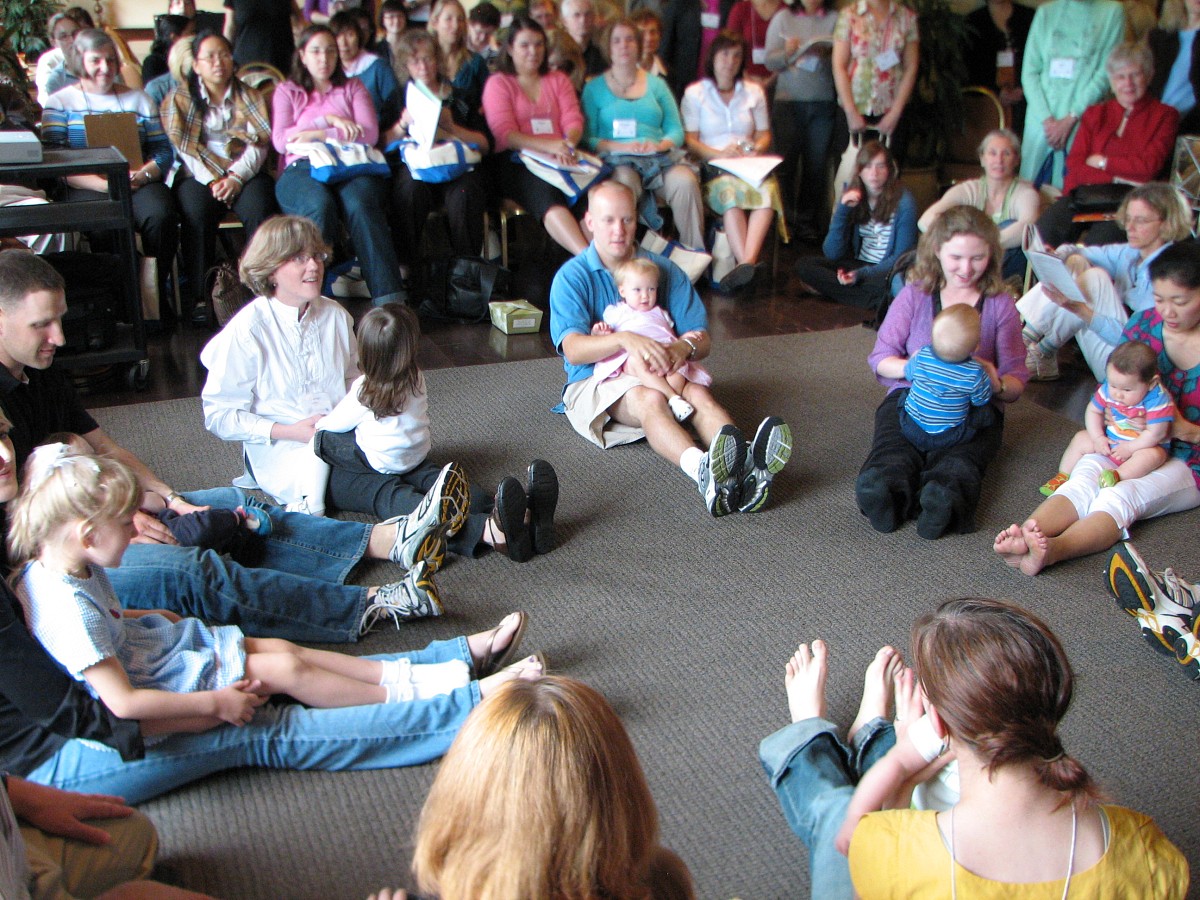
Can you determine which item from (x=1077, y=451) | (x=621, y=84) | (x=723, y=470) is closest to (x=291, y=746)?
(x=723, y=470)

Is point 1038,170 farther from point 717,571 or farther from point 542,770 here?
point 542,770

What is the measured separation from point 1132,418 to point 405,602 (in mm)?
1993

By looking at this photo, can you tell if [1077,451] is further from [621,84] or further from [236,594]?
[621,84]

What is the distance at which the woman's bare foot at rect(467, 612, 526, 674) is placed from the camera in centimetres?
213

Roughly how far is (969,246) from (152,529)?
2297 millimetres

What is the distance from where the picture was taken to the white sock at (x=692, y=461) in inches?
115

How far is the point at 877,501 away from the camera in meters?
2.76

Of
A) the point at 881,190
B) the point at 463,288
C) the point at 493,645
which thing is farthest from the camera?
the point at 881,190

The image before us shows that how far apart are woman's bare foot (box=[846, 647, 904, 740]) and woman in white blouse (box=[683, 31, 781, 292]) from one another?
3.37 m

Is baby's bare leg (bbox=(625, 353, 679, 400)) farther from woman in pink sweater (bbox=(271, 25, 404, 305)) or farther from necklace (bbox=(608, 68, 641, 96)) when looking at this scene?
necklace (bbox=(608, 68, 641, 96))

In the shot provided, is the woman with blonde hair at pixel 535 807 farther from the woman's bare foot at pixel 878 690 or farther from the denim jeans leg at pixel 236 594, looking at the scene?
the denim jeans leg at pixel 236 594

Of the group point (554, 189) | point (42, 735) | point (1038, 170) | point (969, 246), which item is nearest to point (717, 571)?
point (969, 246)

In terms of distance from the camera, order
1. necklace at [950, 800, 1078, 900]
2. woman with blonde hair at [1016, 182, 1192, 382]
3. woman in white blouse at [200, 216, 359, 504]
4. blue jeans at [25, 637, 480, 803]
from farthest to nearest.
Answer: woman with blonde hair at [1016, 182, 1192, 382]
woman in white blouse at [200, 216, 359, 504]
blue jeans at [25, 637, 480, 803]
necklace at [950, 800, 1078, 900]

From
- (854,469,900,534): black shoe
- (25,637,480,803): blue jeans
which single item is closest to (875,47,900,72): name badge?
(854,469,900,534): black shoe
